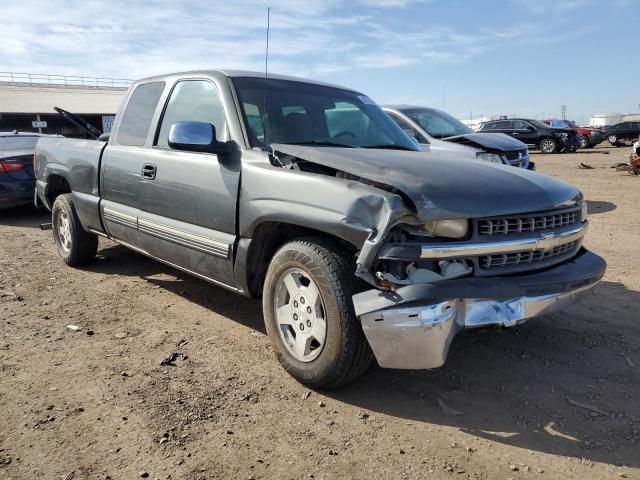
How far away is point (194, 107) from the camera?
4.11 m

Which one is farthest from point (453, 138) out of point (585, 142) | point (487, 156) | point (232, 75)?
point (585, 142)

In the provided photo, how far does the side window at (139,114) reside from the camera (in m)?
4.54

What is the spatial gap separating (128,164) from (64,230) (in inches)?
74.5

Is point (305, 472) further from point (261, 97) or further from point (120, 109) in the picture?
point (120, 109)

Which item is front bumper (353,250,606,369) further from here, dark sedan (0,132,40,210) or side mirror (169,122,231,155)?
dark sedan (0,132,40,210)

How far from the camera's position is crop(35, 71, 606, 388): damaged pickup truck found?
2613 millimetres

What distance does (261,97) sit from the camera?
3.88 meters

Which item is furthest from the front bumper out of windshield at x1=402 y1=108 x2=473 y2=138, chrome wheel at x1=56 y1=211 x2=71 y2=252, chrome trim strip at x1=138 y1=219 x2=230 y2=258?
windshield at x1=402 y1=108 x2=473 y2=138

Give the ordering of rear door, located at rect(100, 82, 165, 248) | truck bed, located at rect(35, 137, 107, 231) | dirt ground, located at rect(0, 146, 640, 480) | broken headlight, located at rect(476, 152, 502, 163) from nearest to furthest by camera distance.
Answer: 1. dirt ground, located at rect(0, 146, 640, 480)
2. rear door, located at rect(100, 82, 165, 248)
3. truck bed, located at rect(35, 137, 107, 231)
4. broken headlight, located at rect(476, 152, 502, 163)

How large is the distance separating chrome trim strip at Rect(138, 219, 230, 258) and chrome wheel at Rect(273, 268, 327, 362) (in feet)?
1.88

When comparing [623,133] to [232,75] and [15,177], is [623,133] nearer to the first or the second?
[15,177]

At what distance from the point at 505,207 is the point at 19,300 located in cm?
418

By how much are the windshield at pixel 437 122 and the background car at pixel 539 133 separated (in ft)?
48.9

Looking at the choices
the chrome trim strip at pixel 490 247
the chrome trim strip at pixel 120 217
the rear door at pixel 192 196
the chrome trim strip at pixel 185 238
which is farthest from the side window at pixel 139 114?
the chrome trim strip at pixel 490 247
